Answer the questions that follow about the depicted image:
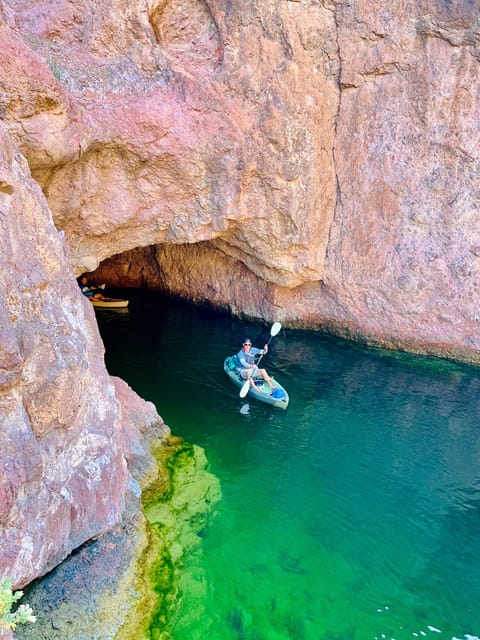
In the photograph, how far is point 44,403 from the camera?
5.35 metres

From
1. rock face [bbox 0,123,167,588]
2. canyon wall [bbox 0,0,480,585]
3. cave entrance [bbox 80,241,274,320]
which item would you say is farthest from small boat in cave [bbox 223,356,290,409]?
rock face [bbox 0,123,167,588]

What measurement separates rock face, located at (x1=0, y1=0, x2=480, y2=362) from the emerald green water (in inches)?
109

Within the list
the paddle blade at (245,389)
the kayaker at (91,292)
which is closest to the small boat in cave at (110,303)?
the kayaker at (91,292)

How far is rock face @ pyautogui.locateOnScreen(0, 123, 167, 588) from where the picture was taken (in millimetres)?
4727

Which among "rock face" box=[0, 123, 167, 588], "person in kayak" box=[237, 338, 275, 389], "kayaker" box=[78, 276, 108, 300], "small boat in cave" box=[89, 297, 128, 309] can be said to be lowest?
"small boat in cave" box=[89, 297, 128, 309]

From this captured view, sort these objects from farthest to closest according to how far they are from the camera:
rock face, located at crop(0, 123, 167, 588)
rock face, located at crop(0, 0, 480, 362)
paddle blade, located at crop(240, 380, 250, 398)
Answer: paddle blade, located at crop(240, 380, 250, 398) → rock face, located at crop(0, 0, 480, 362) → rock face, located at crop(0, 123, 167, 588)

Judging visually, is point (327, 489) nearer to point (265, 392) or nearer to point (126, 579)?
point (265, 392)

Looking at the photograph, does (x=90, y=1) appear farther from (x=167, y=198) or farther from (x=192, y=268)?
(x=192, y=268)

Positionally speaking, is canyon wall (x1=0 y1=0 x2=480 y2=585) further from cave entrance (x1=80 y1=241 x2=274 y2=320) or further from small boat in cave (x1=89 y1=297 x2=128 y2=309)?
small boat in cave (x1=89 y1=297 x2=128 y2=309)

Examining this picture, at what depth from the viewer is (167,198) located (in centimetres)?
1255

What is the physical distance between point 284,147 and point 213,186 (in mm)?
2404

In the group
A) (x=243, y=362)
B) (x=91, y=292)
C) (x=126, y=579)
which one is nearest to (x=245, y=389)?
(x=243, y=362)

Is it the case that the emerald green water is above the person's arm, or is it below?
below

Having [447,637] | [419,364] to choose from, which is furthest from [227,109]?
[447,637]
